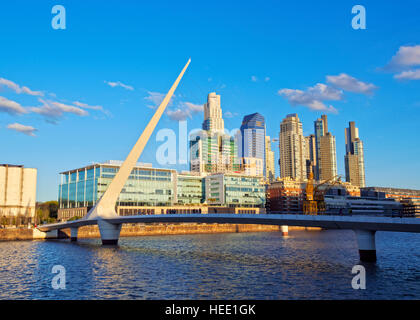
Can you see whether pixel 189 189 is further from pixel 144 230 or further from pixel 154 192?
pixel 144 230

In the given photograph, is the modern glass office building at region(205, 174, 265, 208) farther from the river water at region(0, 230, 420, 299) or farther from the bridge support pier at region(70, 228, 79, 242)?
the river water at region(0, 230, 420, 299)

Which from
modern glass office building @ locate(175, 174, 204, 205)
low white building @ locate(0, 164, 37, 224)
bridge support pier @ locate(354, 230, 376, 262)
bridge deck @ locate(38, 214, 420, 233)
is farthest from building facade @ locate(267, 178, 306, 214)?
bridge support pier @ locate(354, 230, 376, 262)

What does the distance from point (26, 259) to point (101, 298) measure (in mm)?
21757

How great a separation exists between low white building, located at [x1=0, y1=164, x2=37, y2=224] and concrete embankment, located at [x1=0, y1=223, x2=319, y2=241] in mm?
38422

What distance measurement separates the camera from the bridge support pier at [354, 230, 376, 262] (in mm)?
33750

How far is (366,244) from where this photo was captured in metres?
34.0

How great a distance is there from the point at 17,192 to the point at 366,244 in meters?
104

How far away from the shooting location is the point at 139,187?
366 ft

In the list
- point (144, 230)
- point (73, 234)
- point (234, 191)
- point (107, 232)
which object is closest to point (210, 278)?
point (107, 232)

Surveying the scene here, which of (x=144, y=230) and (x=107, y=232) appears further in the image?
(x=144, y=230)

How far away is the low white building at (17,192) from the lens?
110 meters

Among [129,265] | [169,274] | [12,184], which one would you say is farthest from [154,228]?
[169,274]
